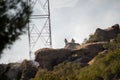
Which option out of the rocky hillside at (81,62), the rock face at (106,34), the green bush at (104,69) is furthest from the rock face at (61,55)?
the rock face at (106,34)

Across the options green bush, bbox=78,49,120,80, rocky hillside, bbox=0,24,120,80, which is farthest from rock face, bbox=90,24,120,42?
green bush, bbox=78,49,120,80

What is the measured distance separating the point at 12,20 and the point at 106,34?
207 ft

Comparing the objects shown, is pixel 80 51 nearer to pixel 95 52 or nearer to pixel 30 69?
pixel 95 52

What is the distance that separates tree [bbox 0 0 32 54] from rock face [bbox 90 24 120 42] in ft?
202

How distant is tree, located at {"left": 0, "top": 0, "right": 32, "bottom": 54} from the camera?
1344 centimetres

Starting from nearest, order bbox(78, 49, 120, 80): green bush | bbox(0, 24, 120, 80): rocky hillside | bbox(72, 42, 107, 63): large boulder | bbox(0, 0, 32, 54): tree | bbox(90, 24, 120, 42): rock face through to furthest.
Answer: bbox(0, 0, 32, 54): tree → bbox(78, 49, 120, 80): green bush → bbox(0, 24, 120, 80): rocky hillside → bbox(72, 42, 107, 63): large boulder → bbox(90, 24, 120, 42): rock face

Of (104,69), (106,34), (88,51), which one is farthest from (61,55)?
(106,34)

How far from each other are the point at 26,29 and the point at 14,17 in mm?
569

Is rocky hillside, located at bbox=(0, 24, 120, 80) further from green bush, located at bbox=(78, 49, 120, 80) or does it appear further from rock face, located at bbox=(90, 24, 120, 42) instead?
rock face, located at bbox=(90, 24, 120, 42)

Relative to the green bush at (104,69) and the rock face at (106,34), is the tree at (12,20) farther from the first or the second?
the rock face at (106,34)

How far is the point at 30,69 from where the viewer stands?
67188 millimetres

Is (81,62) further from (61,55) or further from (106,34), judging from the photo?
(106,34)

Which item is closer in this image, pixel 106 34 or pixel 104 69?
pixel 104 69

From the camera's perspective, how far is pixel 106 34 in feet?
250
